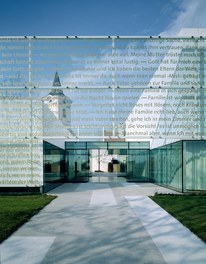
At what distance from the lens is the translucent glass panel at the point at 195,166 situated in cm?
1541

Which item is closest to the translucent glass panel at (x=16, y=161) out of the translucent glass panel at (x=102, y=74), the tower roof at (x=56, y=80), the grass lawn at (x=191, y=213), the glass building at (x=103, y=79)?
the glass building at (x=103, y=79)

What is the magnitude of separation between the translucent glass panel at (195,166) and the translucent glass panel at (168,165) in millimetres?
322

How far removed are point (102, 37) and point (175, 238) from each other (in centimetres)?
473

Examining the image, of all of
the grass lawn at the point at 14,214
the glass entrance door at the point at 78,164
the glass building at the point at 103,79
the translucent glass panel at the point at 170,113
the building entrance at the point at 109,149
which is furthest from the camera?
the glass entrance door at the point at 78,164

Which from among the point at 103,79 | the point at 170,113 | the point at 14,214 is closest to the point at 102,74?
the point at 103,79

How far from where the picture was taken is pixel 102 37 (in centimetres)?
618

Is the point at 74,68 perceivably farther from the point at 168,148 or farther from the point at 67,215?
the point at 168,148

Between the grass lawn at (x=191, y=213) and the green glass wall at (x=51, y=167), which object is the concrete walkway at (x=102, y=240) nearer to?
the grass lawn at (x=191, y=213)

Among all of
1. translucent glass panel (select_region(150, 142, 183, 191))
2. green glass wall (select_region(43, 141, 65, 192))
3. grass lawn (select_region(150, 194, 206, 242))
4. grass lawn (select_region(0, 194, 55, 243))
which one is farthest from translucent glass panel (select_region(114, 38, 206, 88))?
green glass wall (select_region(43, 141, 65, 192))

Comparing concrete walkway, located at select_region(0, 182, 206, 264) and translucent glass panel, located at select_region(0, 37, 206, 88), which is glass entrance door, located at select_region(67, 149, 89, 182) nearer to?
concrete walkway, located at select_region(0, 182, 206, 264)

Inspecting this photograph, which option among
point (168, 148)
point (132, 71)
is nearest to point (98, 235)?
point (132, 71)

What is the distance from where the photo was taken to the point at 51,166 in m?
17.8

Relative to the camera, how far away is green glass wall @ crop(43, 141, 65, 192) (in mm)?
16094

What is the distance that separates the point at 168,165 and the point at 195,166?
332 cm
